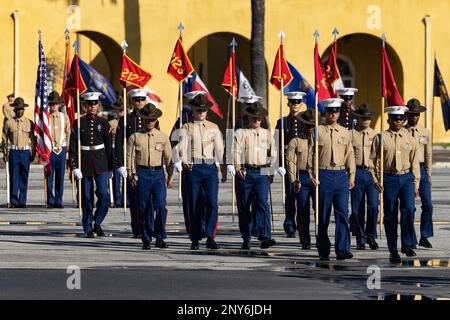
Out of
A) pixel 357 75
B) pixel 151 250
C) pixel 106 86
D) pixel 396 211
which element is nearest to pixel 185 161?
pixel 151 250

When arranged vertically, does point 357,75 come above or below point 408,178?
above

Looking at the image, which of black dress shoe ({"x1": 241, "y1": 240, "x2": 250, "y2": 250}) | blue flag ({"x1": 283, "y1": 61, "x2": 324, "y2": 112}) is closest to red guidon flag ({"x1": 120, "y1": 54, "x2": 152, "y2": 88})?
blue flag ({"x1": 283, "y1": 61, "x2": 324, "y2": 112})

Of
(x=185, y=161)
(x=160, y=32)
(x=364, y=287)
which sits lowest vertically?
(x=364, y=287)

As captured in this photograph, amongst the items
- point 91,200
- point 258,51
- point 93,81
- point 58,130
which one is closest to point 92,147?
point 91,200

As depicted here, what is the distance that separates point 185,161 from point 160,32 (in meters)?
24.3

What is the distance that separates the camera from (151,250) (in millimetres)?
19234

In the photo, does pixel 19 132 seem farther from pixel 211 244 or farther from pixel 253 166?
pixel 211 244

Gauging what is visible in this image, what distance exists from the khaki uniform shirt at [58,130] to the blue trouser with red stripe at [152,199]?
7390 millimetres

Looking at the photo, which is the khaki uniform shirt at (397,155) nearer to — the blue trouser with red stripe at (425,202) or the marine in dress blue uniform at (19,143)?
the blue trouser with red stripe at (425,202)

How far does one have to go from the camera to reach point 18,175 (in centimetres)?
2691

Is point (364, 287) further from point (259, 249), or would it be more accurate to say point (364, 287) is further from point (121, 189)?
point (121, 189)

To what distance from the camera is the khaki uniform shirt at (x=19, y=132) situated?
27.2 m

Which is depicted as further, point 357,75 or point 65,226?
point 357,75

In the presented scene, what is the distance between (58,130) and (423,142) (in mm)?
8763
